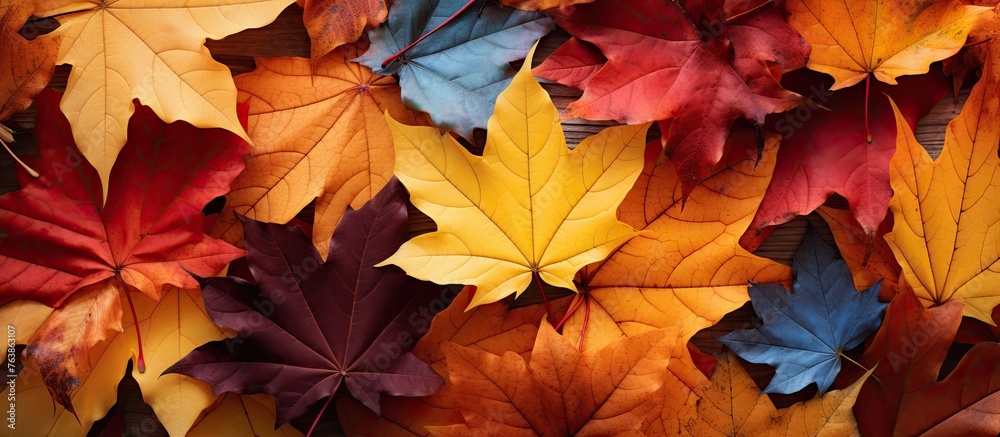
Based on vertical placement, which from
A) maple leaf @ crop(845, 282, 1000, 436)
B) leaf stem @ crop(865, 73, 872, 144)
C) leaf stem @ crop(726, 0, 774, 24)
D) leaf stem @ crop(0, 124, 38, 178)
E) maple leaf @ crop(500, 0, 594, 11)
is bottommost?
maple leaf @ crop(845, 282, 1000, 436)

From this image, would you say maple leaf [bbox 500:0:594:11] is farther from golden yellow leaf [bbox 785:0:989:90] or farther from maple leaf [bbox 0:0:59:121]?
maple leaf [bbox 0:0:59:121]

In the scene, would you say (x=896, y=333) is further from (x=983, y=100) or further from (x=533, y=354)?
(x=533, y=354)

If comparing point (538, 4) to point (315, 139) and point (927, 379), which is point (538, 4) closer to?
point (315, 139)

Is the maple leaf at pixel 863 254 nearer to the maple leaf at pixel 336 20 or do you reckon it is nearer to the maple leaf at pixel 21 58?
the maple leaf at pixel 336 20

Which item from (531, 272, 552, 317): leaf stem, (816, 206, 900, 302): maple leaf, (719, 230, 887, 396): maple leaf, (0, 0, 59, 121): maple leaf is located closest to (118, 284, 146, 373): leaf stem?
(0, 0, 59, 121): maple leaf

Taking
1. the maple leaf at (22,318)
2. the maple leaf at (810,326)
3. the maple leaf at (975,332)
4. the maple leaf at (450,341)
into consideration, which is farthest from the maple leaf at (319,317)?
the maple leaf at (975,332)

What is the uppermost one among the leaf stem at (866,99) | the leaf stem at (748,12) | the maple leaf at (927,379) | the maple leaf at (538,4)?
the leaf stem at (748,12)

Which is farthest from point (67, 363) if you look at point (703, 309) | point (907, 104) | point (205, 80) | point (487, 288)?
point (907, 104)
